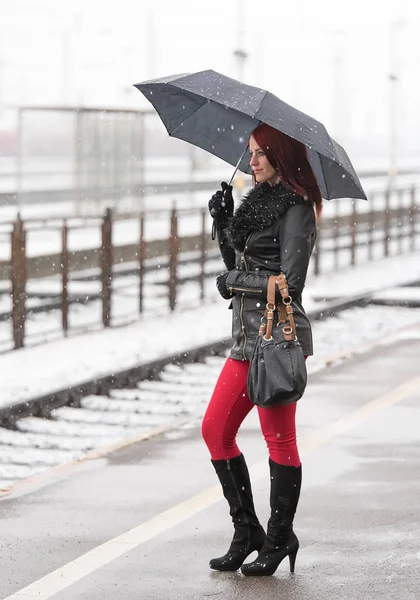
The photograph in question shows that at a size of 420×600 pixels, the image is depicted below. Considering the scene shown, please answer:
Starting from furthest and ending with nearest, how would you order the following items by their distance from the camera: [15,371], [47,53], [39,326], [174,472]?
[47,53] → [39,326] → [15,371] → [174,472]

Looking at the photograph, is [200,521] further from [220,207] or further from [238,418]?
[220,207]

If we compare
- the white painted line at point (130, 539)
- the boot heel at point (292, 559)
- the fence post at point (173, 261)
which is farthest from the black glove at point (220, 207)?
the fence post at point (173, 261)

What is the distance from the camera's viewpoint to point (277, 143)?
4.96 m

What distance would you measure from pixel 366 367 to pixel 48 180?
4905 cm

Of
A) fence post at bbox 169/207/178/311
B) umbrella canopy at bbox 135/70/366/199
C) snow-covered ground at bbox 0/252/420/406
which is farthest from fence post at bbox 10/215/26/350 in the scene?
umbrella canopy at bbox 135/70/366/199

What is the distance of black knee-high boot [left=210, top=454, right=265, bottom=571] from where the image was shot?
204 inches

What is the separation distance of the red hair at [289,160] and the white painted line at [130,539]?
1574 mm

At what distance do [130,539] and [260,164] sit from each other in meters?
1.71

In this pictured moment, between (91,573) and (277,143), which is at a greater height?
(277,143)

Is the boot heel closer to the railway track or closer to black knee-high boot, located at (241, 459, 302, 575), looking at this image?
black knee-high boot, located at (241, 459, 302, 575)

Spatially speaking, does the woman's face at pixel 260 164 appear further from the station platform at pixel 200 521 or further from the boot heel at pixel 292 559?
the station platform at pixel 200 521

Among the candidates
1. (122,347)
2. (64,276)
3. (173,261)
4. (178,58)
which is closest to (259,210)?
(122,347)

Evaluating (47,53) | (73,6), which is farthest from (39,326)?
(73,6)

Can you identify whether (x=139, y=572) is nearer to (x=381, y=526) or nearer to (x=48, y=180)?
(x=381, y=526)
